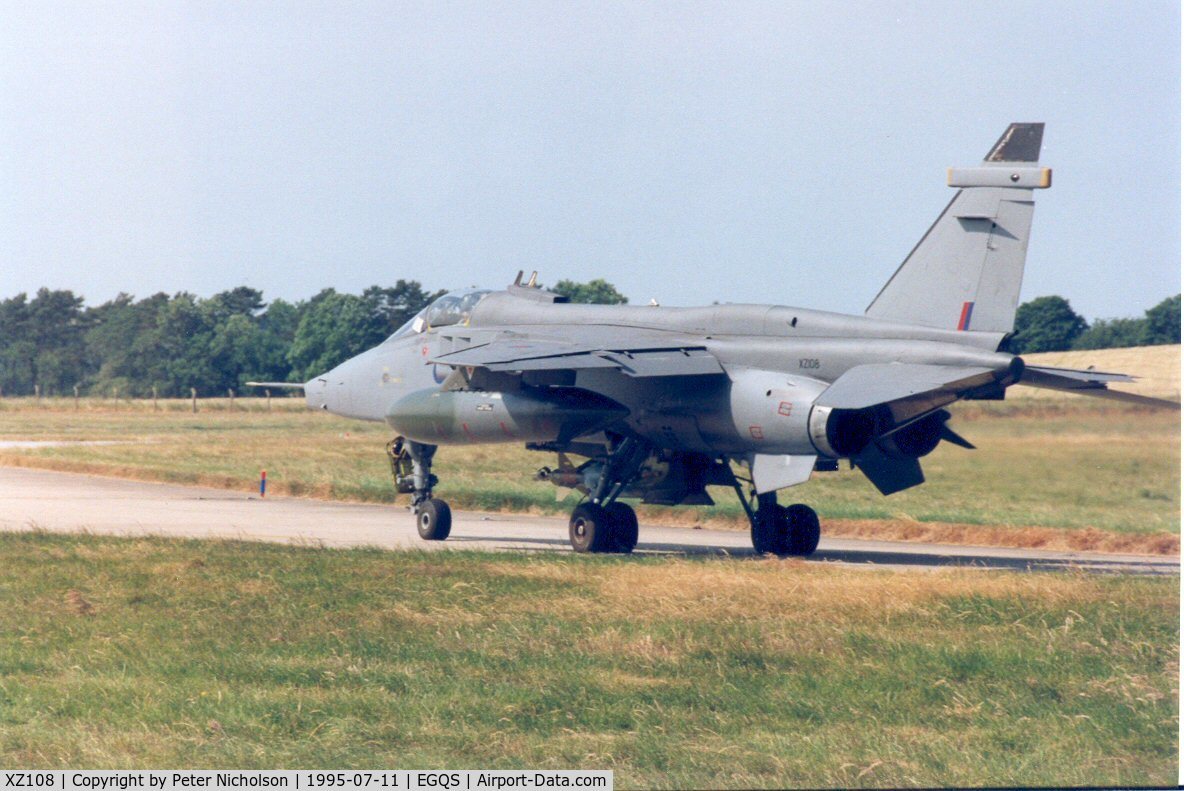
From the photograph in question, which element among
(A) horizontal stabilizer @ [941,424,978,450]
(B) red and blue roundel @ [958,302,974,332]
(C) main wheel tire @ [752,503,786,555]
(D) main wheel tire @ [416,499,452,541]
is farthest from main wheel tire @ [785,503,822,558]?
(D) main wheel tire @ [416,499,452,541]


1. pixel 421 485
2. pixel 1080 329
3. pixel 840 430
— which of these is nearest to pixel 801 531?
pixel 840 430

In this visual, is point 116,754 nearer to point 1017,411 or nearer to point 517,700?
point 517,700

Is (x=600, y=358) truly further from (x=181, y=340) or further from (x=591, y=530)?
(x=181, y=340)

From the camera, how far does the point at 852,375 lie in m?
16.3

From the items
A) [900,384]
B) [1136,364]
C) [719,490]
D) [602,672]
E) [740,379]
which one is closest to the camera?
[602,672]

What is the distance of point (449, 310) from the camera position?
21672mm

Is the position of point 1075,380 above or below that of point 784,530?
above

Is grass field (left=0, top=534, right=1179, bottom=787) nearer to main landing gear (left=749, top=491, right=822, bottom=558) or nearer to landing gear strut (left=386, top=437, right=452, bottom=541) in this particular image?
main landing gear (left=749, top=491, right=822, bottom=558)

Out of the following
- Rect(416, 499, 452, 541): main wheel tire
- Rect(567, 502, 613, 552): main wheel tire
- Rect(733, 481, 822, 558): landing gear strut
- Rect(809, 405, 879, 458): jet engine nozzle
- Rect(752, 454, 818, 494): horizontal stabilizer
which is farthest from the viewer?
Rect(416, 499, 452, 541): main wheel tire

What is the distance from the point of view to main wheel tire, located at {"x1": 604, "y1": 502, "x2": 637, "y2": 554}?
19312mm

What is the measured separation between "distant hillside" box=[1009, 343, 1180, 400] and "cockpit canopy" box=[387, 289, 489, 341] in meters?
8.40

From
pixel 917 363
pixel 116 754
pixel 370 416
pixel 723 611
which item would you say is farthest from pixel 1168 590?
pixel 370 416

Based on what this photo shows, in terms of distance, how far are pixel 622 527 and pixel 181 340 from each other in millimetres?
22377

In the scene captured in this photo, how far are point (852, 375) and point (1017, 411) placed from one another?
201 inches
